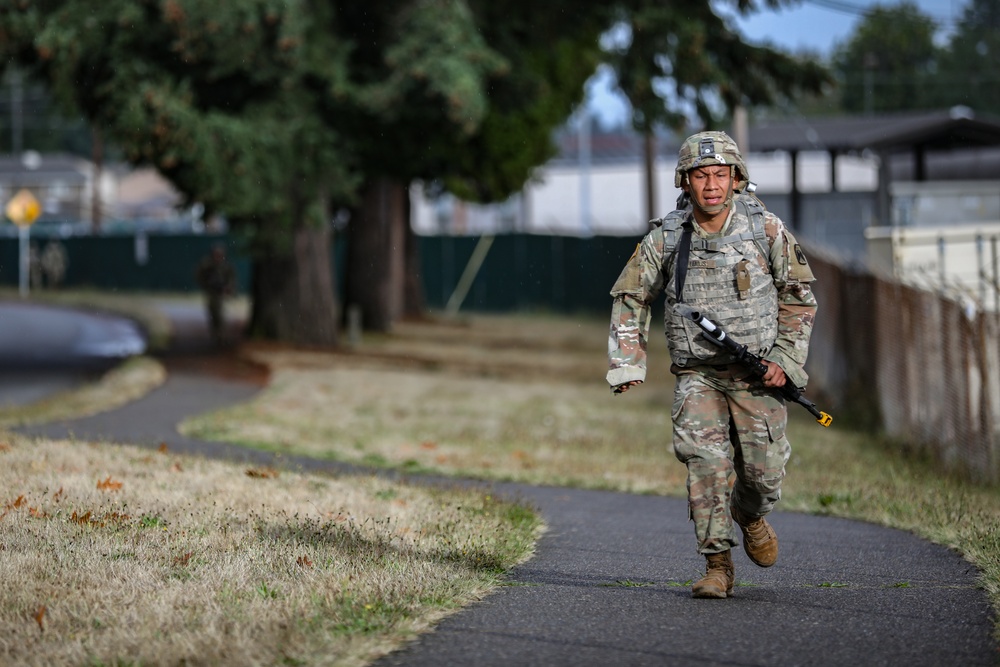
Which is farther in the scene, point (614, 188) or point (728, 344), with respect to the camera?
point (614, 188)

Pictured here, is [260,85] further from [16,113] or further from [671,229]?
[16,113]

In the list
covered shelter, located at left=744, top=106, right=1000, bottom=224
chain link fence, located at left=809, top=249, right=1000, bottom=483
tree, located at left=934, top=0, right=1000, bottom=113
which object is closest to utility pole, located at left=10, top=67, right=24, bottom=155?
tree, located at left=934, top=0, right=1000, bottom=113

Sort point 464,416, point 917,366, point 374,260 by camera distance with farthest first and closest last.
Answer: point 374,260
point 464,416
point 917,366

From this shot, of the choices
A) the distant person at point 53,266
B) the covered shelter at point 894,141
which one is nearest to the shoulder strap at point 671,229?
the covered shelter at point 894,141

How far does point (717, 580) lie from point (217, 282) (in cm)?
1981

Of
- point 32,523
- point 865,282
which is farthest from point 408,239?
point 32,523

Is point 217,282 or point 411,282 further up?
point 217,282

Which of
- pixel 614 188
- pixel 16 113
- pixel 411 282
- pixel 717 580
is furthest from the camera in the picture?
pixel 16 113

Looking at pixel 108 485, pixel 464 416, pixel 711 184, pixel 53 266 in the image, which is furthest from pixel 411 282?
pixel 711 184

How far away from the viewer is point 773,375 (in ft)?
21.3

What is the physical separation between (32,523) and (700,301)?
3.50m

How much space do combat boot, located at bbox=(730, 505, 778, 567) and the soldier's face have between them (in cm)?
138

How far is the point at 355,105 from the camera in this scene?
23.3 metres

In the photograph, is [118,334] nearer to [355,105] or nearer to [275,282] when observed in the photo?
[275,282]
